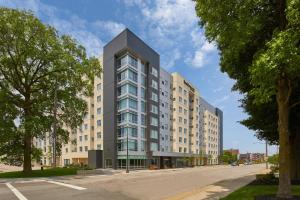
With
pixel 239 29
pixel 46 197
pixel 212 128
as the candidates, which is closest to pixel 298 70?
pixel 239 29

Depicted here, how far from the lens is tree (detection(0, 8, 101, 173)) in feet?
128

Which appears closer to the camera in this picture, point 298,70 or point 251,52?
point 298,70

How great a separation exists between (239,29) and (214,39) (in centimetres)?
197

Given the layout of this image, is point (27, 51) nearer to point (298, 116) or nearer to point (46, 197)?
point (46, 197)

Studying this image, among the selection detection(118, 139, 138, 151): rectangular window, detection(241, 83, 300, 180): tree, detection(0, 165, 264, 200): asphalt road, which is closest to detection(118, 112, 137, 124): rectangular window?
detection(118, 139, 138, 151): rectangular window

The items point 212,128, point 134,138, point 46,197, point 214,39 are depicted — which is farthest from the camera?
point 212,128

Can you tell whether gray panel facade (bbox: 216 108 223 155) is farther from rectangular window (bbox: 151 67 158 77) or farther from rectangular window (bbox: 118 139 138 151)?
rectangular window (bbox: 118 139 138 151)

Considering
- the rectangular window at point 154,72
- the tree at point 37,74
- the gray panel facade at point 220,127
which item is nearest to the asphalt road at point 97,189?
→ the tree at point 37,74

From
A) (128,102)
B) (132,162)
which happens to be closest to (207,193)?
(128,102)

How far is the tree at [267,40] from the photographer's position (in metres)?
11.6

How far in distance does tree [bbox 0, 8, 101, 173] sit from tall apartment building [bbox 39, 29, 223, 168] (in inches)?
642

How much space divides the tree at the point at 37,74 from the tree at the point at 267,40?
2655 centimetres

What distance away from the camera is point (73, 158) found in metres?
96.2

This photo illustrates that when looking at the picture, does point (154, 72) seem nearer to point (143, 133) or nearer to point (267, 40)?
point (143, 133)
